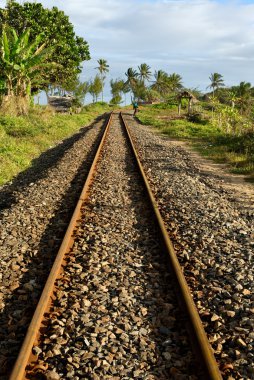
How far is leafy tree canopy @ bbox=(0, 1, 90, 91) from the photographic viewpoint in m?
29.4

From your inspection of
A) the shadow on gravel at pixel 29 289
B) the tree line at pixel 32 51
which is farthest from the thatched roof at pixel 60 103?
the shadow on gravel at pixel 29 289

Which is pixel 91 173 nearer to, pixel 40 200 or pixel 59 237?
pixel 40 200

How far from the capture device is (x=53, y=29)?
30344mm

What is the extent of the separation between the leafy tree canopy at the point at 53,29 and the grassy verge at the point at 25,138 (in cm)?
654

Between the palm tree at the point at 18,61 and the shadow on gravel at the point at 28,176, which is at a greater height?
the palm tree at the point at 18,61

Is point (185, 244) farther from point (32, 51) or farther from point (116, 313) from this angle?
point (32, 51)

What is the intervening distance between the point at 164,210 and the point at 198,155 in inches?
352

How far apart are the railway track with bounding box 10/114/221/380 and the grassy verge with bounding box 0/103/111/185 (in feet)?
18.5

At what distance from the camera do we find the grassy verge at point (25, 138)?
1190 cm

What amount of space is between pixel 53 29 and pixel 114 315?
100 ft

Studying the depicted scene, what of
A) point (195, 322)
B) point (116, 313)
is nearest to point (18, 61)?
point (116, 313)

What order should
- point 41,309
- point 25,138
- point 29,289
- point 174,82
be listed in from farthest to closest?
point 174,82 < point 25,138 < point 29,289 < point 41,309

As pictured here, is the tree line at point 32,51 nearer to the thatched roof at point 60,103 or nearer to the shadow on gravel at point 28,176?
the thatched roof at point 60,103

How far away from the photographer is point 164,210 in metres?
7.55
